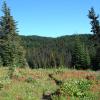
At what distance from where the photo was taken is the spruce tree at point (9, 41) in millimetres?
55987

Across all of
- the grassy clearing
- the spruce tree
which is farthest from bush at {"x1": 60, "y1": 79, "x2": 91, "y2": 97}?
the spruce tree

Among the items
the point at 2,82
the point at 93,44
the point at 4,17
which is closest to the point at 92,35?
the point at 93,44

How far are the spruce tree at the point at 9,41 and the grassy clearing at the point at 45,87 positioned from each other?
100 ft

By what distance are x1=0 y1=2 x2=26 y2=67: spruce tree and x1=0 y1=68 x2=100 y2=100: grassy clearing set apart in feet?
100

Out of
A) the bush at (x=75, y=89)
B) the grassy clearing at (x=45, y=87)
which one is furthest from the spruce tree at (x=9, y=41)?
the bush at (x=75, y=89)

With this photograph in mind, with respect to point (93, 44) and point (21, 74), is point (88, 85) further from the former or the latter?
point (93, 44)

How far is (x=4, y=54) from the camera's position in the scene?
56.8 meters

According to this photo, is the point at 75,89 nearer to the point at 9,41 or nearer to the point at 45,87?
the point at 45,87

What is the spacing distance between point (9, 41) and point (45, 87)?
38430 mm

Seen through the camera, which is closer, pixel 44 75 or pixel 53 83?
pixel 53 83

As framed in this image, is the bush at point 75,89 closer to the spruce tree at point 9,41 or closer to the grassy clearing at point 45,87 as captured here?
the grassy clearing at point 45,87

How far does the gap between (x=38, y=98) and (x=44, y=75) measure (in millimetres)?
8019

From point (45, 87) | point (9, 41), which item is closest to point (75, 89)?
point (45, 87)

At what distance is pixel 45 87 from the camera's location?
20.0 meters
